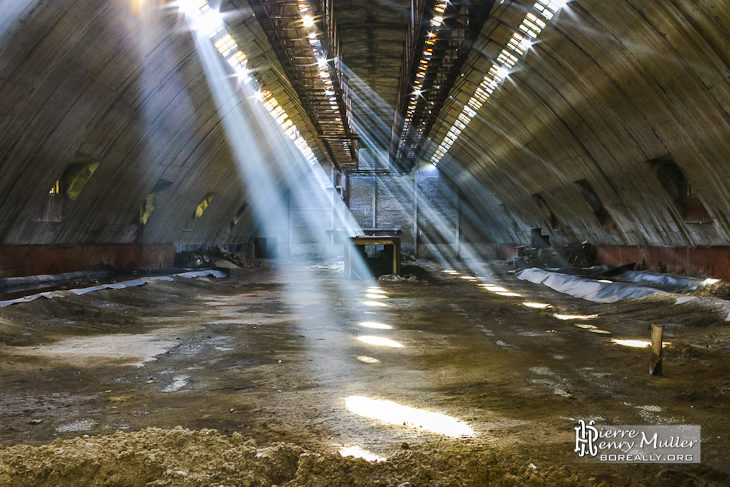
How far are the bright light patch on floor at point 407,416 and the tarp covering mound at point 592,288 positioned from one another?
389 inches

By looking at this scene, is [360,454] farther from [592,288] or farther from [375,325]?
[592,288]

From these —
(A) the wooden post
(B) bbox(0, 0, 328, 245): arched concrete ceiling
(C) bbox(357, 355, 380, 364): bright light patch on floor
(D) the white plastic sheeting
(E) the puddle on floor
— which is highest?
(B) bbox(0, 0, 328, 245): arched concrete ceiling

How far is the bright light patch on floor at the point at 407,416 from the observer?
4.83 m

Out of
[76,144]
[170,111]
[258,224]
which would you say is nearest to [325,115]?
[170,111]

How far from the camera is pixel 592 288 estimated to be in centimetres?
1648

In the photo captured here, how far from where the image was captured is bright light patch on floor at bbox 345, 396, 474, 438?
190 inches

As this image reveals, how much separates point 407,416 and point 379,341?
4.21 metres

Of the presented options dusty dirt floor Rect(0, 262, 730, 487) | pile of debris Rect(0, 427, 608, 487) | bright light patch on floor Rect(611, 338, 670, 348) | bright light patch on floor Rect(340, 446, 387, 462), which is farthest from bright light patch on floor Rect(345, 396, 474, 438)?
bright light patch on floor Rect(611, 338, 670, 348)

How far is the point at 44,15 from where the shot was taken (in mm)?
9828

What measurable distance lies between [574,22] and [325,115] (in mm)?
9645

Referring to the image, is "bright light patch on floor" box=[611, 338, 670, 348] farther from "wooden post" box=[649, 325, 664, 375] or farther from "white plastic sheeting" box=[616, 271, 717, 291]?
"white plastic sheeting" box=[616, 271, 717, 291]

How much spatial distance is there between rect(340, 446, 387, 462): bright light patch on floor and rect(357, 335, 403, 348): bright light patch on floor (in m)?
4.62

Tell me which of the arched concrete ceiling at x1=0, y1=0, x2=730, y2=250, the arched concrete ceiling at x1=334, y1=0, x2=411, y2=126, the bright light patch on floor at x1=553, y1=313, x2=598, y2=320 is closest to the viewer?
the arched concrete ceiling at x1=0, y1=0, x2=730, y2=250

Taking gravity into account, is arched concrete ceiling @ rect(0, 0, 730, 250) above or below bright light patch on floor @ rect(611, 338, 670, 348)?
above
